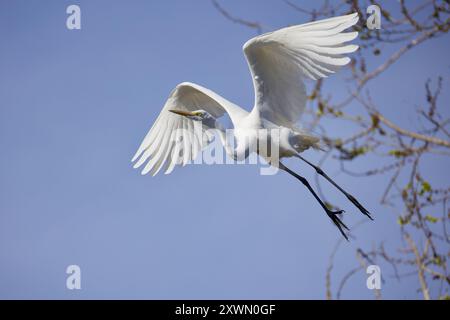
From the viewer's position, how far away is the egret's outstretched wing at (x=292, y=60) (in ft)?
25.4

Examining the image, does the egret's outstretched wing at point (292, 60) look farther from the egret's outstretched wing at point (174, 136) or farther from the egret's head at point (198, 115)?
the egret's outstretched wing at point (174, 136)

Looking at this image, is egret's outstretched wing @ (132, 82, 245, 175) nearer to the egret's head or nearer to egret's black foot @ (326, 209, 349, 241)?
the egret's head

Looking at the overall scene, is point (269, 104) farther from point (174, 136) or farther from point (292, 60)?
point (174, 136)

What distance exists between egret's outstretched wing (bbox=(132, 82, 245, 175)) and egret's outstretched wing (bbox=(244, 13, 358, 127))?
40.9 inches

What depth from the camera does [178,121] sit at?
9711 mm

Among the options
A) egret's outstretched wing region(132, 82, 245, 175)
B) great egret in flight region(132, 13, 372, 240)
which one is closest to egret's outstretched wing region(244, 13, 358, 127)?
great egret in flight region(132, 13, 372, 240)

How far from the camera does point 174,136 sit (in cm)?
966

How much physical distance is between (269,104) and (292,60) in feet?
2.02

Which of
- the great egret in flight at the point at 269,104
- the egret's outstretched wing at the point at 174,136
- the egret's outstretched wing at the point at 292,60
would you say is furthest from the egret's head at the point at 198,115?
the egret's outstretched wing at the point at 292,60

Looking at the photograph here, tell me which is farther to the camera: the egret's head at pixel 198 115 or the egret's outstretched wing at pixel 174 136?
the egret's outstretched wing at pixel 174 136
